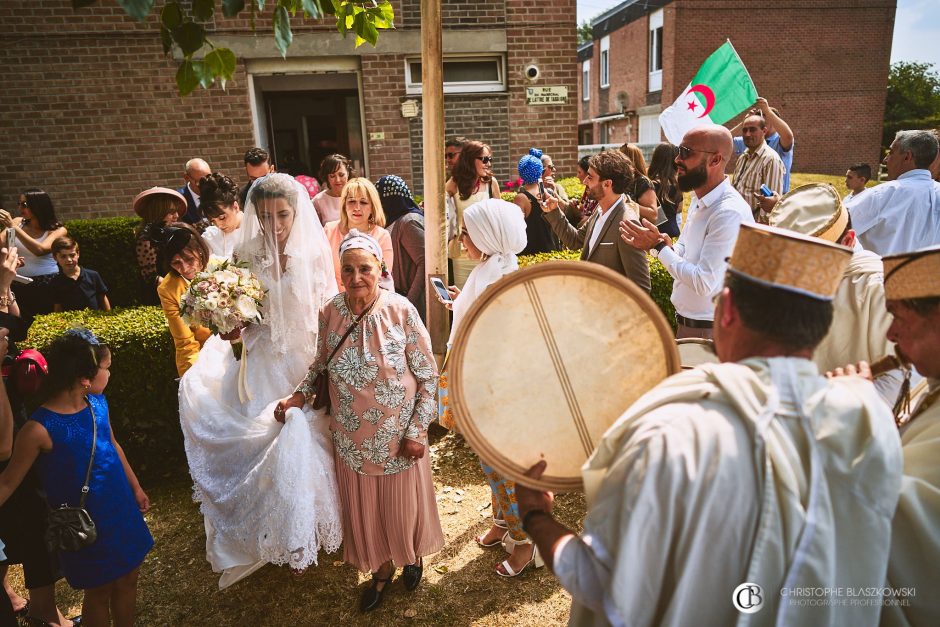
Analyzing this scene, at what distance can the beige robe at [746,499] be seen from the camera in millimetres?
1335

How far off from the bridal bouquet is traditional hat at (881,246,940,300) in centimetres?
309

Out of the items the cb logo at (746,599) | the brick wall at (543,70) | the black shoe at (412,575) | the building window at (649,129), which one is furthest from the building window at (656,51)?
the cb logo at (746,599)

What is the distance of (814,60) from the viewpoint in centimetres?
2683

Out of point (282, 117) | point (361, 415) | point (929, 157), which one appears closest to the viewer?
point (361, 415)

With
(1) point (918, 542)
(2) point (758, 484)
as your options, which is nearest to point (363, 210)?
(2) point (758, 484)

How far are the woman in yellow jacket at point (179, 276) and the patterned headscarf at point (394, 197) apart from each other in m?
1.73

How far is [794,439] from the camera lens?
1392 millimetres

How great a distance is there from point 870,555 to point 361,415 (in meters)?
2.37

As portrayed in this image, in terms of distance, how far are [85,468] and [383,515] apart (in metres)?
1.52

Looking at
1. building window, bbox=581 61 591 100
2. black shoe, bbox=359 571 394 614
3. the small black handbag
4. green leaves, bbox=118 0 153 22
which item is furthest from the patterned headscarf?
building window, bbox=581 61 591 100

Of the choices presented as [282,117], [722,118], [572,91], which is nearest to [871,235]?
[722,118]

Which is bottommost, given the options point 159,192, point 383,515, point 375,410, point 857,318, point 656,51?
point 383,515

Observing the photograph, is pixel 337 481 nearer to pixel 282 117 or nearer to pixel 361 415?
pixel 361 415

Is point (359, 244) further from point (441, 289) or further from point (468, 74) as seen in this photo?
point (468, 74)
